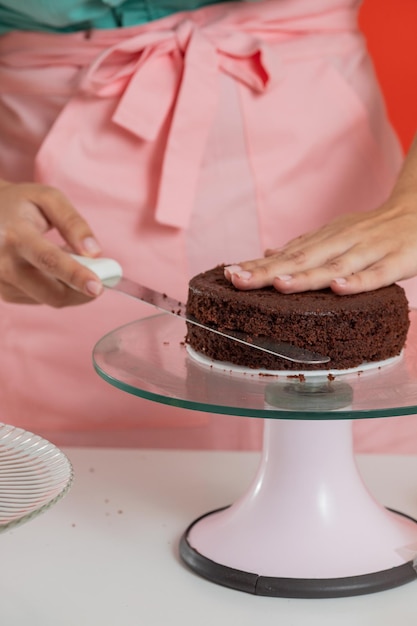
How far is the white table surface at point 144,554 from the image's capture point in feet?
2.85

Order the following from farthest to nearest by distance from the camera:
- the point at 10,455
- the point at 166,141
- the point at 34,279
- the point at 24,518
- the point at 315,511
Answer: the point at 166,141 → the point at 34,279 → the point at 315,511 → the point at 10,455 → the point at 24,518

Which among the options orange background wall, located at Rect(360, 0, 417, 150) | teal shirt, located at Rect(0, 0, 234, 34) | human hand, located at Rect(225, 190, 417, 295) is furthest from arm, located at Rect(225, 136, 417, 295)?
orange background wall, located at Rect(360, 0, 417, 150)

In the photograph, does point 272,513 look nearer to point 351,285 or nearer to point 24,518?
point 351,285

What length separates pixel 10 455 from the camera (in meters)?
0.83

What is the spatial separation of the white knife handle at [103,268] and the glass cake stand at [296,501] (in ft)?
0.31

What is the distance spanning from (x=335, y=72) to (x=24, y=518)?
902 mm

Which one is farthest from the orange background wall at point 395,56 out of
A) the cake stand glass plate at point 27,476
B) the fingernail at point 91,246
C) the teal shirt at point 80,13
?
the cake stand glass plate at point 27,476

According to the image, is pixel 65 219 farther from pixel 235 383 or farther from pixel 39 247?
pixel 235 383

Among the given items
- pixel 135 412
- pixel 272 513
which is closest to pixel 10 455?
pixel 272 513

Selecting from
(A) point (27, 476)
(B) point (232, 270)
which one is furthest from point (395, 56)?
(A) point (27, 476)

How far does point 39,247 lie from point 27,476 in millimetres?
369

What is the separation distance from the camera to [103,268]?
1.07 m

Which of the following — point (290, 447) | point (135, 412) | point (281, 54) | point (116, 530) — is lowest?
point (135, 412)

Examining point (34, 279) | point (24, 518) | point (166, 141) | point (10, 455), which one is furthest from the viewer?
point (166, 141)
